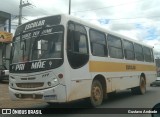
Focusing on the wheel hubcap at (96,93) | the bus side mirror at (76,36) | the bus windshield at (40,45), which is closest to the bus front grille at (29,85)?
the bus windshield at (40,45)

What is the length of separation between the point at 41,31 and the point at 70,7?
57.5 feet

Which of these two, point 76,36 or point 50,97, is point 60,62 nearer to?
point 50,97

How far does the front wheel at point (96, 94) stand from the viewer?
37.8ft

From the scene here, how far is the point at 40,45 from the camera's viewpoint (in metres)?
10.3

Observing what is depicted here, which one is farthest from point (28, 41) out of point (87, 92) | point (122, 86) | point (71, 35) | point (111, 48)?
point (122, 86)

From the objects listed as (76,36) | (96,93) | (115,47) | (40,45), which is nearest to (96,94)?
(96,93)

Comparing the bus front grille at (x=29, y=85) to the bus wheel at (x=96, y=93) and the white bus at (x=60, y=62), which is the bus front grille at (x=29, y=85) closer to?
the white bus at (x=60, y=62)

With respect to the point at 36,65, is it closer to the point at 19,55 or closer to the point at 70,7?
the point at 19,55

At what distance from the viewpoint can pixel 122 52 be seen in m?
15.3

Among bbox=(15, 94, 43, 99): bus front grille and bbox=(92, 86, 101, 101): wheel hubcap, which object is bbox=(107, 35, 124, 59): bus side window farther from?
bbox=(15, 94, 43, 99): bus front grille

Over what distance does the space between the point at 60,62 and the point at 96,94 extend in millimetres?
2644

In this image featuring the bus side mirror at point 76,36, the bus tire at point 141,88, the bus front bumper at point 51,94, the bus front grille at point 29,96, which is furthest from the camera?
the bus tire at point 141,88

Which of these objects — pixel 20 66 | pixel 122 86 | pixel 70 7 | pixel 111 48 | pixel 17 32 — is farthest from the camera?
pixel 70 7

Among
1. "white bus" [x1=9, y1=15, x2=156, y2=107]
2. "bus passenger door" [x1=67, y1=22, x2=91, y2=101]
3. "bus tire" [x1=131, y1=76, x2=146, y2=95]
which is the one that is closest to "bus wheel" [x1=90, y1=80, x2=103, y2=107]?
"white bus" [x1=9, y1=15, x2=156, y2=107]
